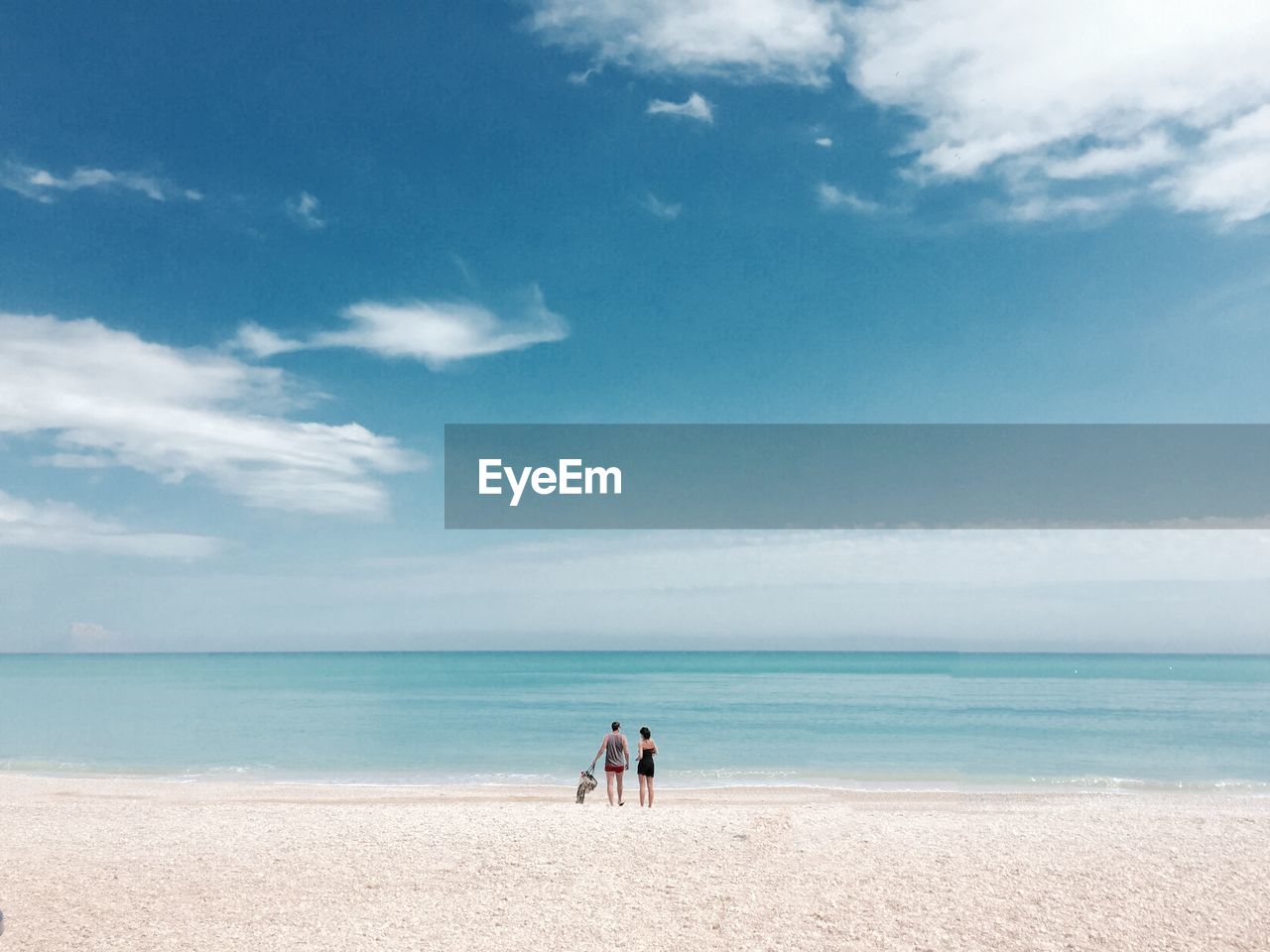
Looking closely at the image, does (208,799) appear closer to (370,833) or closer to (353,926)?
(370,833)

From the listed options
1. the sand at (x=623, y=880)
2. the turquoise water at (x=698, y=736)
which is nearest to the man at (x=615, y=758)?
the sand at (x=623, y=880)

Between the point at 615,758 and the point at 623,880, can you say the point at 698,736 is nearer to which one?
the point at 615,758

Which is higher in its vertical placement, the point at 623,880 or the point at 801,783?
the point at 623,880

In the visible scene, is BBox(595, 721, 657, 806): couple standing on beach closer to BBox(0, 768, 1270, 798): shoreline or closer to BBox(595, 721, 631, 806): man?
BBox(595, 721, 631, 806): man

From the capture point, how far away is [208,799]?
20.3 meters

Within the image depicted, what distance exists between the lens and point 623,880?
35.6ft

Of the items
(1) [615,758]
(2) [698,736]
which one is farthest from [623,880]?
(2) [698,736]

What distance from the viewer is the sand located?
9.06 meters

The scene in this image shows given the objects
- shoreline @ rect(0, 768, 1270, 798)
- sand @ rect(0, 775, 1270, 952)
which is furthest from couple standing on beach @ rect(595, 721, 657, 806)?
shoreline @ rect(0, 768, 1270, 798)

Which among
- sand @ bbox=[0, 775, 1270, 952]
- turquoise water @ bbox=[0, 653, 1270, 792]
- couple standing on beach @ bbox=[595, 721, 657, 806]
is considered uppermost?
couple standing on beach @ bbox=[595, 721, 657, 806]

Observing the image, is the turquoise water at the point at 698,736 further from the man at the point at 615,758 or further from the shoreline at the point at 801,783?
the man at the point at 615,758

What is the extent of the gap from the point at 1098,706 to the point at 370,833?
1953 inches

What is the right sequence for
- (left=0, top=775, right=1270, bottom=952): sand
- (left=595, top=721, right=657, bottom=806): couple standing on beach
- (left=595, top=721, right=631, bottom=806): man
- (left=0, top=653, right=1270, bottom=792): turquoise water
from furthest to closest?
(left=0, top=653, right=1270, bottom=792): turquoise water → (left=595, top=721, right=631, bottom=806): man → (left=595, top=721, right=657, bottom=806): couple standing on beach → (left=0, top=775, right=1270, bottom=952): sand

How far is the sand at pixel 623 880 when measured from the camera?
9.06 m
